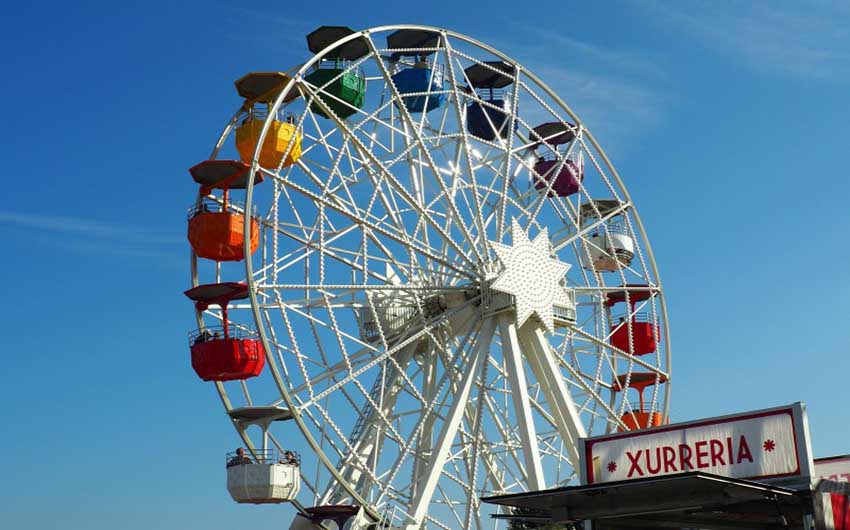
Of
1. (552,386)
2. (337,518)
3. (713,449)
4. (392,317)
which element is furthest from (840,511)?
(392,317)

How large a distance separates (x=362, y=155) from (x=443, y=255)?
3.32 meters

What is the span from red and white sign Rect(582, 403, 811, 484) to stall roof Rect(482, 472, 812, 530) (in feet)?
1.56

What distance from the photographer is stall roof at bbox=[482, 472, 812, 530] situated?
14.2m

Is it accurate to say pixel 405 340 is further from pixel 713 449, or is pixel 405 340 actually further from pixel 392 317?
pixel 713 449

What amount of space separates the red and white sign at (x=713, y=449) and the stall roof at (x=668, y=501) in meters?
0.48

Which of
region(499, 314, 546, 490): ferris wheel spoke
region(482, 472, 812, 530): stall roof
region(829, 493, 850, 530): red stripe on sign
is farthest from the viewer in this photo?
region(499, 314, 546, 490): ferris wheel spoke

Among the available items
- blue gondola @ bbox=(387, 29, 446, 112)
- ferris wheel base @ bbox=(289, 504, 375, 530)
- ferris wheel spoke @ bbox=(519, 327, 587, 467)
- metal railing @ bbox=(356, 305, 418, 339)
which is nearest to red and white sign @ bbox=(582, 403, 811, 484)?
ferris wheel base @ bbox=(289, 504, 375, 530)

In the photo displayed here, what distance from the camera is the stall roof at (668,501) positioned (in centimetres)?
1417

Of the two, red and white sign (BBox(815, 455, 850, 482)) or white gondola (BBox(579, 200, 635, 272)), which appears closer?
red and white sign (BBox(815, 455, 850, 482))

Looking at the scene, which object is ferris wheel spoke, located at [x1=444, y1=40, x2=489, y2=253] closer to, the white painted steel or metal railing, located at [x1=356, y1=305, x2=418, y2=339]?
metal railing, located at [x1=356, y1=305, x2=418, y2=339]

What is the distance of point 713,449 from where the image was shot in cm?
1574

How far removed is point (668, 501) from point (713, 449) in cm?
137

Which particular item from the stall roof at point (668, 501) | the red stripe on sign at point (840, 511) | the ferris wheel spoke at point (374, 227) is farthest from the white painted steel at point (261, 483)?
the red stripe on sign at point (840, 511)

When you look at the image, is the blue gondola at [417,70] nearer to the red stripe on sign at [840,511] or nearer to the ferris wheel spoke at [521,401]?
the ferris wheel spoke at [521,401]
